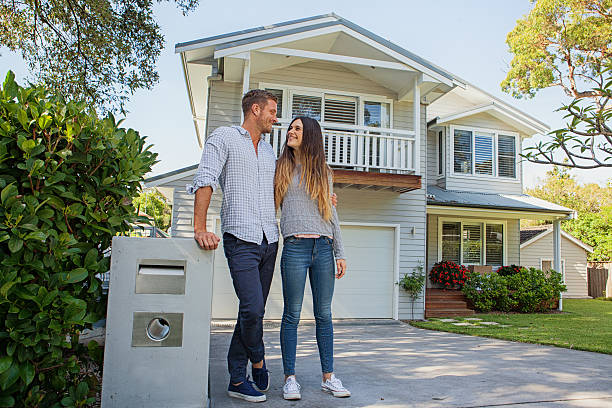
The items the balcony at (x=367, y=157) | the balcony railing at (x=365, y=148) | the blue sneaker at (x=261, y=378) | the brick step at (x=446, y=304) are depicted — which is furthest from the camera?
the brick step at (x=446, y=304)

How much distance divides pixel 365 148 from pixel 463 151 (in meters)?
5.32

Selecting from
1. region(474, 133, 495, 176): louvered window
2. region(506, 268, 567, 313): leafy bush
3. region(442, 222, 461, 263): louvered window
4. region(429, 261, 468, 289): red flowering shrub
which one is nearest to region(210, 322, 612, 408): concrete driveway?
region(429, 261, 468, 289): red flowering shrub

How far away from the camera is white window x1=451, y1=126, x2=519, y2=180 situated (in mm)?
13586

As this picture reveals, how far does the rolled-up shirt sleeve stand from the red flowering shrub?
34.8ft

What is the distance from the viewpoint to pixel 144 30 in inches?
414

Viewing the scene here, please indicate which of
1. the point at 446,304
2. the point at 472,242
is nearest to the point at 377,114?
the point at 446,304

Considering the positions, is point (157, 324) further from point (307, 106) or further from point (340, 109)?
point (340, 109)

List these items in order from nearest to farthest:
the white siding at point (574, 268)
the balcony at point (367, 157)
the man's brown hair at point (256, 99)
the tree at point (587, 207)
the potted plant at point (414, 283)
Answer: the man's brown hair at point (256, 99), the balcony at point (367, 157), the potted plant at point (414, 283), the white siding at point (574, 268), the tree at point (587, 207)

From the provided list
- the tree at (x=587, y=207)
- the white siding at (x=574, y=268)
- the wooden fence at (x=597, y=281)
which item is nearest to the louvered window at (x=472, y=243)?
the white siding at (x=574, y=268)

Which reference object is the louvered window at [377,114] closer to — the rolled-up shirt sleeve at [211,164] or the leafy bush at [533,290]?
the leafy bush at [533,290]

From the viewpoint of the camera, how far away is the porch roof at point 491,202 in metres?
11.8

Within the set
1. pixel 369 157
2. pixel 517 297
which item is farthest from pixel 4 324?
pixel 517 297

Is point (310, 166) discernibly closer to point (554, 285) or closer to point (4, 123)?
point (4, 123)

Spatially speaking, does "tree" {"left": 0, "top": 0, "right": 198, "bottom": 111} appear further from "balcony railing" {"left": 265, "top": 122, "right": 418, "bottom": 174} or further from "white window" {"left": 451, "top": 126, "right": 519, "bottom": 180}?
"white window" {"left": 451, "top": 126, "right": 519, "bottom": 180}
